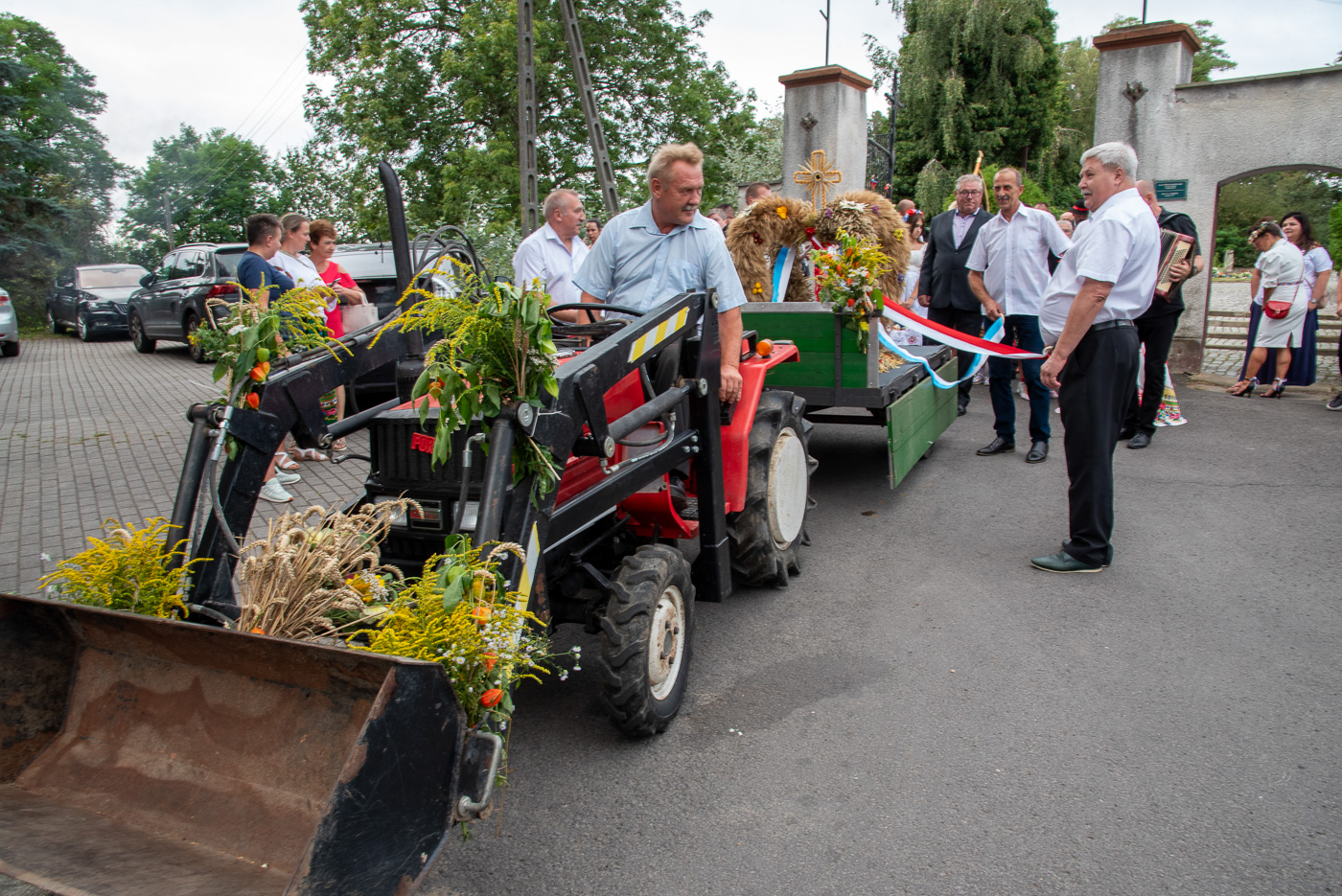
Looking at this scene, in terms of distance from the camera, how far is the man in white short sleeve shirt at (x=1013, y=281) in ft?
23.8

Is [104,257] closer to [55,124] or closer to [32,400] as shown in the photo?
[55,124]

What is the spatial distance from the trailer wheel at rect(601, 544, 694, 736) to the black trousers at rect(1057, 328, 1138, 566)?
7.98 feet

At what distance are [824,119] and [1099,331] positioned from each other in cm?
945

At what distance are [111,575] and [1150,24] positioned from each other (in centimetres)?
1244

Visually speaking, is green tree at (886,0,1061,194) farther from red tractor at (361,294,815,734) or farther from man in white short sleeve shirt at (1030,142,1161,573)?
red tractor at (361,294,815,734)

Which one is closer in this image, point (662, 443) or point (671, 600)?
point (671, 600)

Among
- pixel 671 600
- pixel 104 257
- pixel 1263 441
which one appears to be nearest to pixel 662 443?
pixel 671 600

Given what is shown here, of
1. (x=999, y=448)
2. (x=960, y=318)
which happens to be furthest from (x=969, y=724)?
(x=960, y=318)

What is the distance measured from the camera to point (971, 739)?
3211 millimetres

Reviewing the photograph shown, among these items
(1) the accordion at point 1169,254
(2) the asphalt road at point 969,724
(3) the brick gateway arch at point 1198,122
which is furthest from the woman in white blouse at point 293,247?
(3) the brick gateway arch at point 1198,122

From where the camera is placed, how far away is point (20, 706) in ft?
7.77

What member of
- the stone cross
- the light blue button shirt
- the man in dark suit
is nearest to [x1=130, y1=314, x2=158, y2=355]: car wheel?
the stone cross

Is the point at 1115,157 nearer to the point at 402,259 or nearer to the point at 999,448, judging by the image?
the point at 999,448

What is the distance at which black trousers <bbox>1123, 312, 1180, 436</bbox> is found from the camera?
759 centimetres
